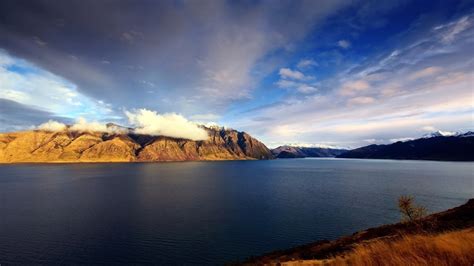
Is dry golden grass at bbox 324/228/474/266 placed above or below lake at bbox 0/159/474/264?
above

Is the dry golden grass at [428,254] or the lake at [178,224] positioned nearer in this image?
the dry golden grass at [428,254]

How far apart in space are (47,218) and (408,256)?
293 ft

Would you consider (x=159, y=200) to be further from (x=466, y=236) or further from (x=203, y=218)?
(x=466, y=236)

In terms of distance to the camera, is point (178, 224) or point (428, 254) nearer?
point (428, 254)

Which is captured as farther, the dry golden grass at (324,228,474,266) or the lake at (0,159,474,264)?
the lake at (0,159,474,264)

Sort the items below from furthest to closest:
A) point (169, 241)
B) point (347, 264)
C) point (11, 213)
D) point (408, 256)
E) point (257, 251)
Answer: point (11, 213) → point (169, 241) → point (257, 251) → point (347, 264) → point (408, 256)

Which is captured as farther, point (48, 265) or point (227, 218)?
point (227, 218)

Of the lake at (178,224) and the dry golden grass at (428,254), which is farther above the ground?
the dry golden grass at (428,254)

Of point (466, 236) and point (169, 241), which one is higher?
point (466, 236)

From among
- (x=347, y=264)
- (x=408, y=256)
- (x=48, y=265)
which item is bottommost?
(x=48, y=265)

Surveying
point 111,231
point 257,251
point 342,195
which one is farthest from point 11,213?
point 342,195

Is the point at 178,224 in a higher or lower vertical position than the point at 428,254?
lower

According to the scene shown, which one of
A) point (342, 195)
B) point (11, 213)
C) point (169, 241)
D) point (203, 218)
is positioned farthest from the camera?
point (342, 195)

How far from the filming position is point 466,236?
10695mm
